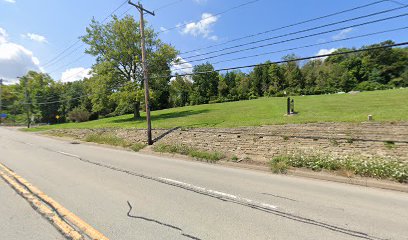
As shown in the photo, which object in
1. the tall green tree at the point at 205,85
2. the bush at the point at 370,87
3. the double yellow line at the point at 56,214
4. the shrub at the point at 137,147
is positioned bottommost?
the shrub at the point at 137,147

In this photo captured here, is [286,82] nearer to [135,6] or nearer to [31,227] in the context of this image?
[135,6]

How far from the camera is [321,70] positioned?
71.5m

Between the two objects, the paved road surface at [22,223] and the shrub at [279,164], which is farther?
the shrub at [279,164]

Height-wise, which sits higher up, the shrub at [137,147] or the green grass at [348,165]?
the green grass at [348,165]

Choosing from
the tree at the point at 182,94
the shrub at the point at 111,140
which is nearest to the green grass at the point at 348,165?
the shrub at the point at 111,140

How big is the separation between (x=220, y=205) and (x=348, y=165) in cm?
492

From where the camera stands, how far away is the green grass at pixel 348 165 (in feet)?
23.0

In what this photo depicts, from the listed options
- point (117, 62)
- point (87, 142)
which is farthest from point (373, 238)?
point (117, 62)

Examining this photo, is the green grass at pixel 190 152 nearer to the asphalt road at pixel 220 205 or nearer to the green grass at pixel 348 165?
the asphalt road at pixel 220 205

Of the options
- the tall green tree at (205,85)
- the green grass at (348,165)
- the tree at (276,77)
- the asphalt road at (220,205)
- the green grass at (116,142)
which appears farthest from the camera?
the tall green tree at (205,85)

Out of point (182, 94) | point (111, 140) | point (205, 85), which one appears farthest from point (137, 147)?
point (205, 85)

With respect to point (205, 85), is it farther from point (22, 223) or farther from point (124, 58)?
point (22, 223)

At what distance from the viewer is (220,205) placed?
5457 millimetres

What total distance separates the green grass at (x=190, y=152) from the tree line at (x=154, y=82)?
1415 centimetres
